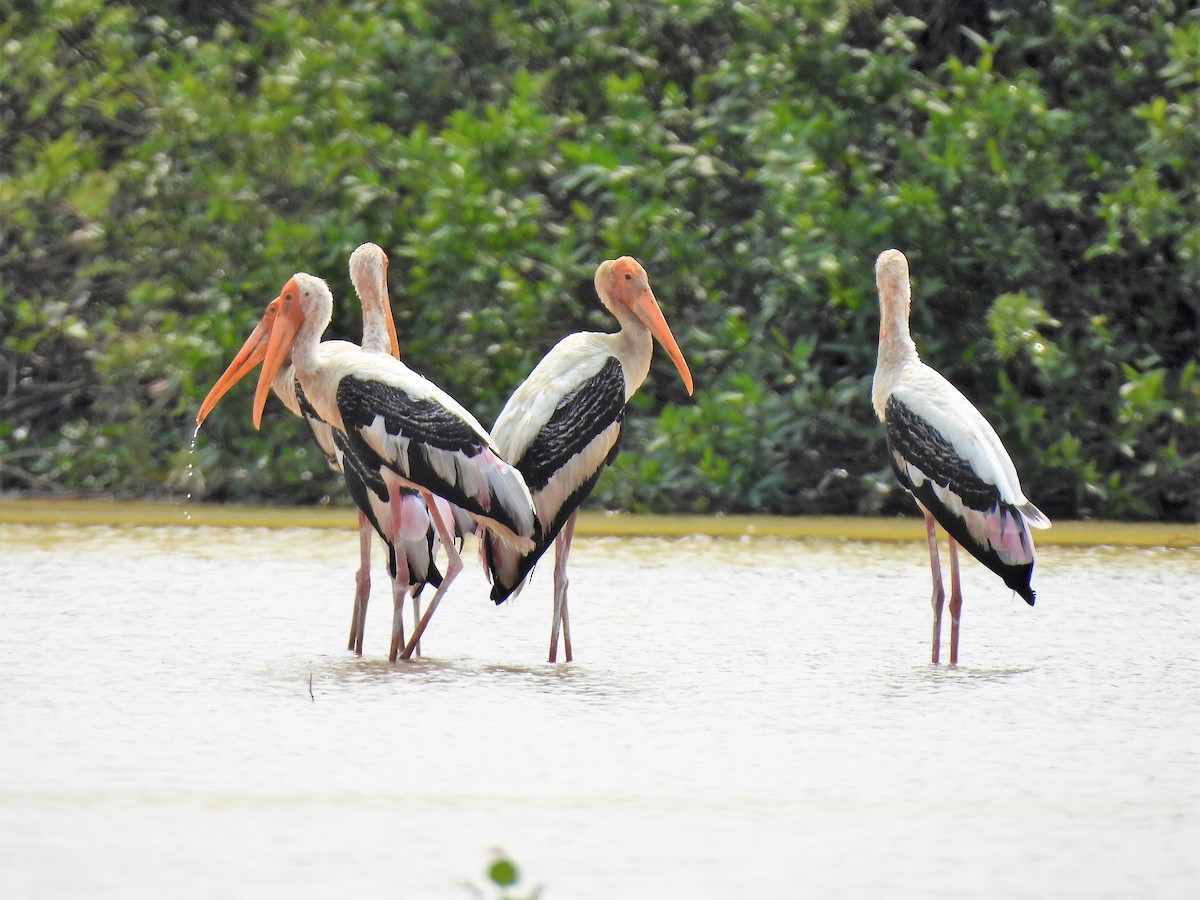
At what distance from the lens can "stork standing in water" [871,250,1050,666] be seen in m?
7.72

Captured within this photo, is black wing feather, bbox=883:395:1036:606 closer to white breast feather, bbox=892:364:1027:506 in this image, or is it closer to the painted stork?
white breast feather, bbox=892:364:1027:506

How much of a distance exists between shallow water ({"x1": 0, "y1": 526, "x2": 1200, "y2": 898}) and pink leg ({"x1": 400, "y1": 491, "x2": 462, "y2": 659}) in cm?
14

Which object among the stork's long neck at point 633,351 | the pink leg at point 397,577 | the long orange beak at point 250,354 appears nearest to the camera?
the pink leg at point 397,577

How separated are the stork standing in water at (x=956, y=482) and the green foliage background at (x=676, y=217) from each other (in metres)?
4.14

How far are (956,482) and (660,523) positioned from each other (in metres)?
4.41

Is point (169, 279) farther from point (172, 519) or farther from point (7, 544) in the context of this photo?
point (7, 544)

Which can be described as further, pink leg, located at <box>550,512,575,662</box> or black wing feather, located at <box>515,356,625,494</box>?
black wing feather, located at <box>515,356,625,494</box>

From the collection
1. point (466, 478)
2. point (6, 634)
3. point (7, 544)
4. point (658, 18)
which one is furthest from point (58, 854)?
point (658, 18)

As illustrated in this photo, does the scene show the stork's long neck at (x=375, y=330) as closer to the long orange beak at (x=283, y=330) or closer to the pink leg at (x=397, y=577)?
the long orange beak at (x=283, y=330)

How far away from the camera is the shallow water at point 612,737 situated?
15.8 feet

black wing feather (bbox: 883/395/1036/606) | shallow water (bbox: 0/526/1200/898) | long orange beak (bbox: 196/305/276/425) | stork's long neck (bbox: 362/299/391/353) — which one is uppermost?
stork's long neck (bbox: 362/299/391/353)

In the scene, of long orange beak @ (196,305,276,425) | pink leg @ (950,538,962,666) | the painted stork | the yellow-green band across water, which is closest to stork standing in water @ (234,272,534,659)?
the painted stork

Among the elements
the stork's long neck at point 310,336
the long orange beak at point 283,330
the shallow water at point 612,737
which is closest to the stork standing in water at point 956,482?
the shallow water at point 612,737

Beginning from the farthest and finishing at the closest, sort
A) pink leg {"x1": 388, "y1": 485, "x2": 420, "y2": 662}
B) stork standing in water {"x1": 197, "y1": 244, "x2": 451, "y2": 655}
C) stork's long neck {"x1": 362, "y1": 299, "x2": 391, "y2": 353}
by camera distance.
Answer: stork's long neck {"x1": 362, "y1": 299, "x2": 391, "y2": 353} → stork standing in water {"x1": 197, "y1": 244, "x2": 451, "y2": 655} → pink leg {"x1": 388, "y1": 485, "x2": 420, "y2": 662}
